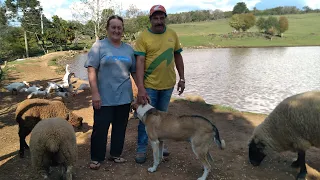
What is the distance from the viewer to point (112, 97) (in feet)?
15.0

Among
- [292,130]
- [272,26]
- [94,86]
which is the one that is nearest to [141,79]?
[94,86]

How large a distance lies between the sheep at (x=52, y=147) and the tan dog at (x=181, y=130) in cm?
126

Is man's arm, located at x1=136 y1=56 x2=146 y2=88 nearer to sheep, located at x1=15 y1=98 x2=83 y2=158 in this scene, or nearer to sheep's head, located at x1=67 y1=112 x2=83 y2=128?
sheep, located at x1=15 y1=98 x2=83 y2=158

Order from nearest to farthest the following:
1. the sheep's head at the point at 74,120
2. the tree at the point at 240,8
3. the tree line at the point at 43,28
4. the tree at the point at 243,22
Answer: the sheep's head at the point at 74,120 → the tree line at the point at 43,28 → the tree at the point at 243,22 → the tree at the point at 240,8

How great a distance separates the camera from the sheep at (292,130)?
4.55 metres

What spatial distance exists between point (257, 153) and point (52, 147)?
3.68 meters

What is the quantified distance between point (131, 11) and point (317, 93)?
154 feet

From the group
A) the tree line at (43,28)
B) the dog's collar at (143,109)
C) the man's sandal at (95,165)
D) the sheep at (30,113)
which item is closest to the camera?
the dog's collar at (143,109)

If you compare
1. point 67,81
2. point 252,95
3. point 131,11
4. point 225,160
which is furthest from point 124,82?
point 131,11

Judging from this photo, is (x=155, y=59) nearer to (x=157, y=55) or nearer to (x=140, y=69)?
(x=157, y=55)

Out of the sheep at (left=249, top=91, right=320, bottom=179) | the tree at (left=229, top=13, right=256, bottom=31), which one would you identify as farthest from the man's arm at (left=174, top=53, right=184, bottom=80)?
the tree at (left=229, top=13, right=256, bottom=31)

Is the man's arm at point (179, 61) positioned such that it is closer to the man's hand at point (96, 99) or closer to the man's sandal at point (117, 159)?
the man's hand at point (96, 99)

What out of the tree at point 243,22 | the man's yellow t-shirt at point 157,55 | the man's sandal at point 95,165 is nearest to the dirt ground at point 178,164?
the man's sandal at point 95,165

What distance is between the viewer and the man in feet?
15.1
